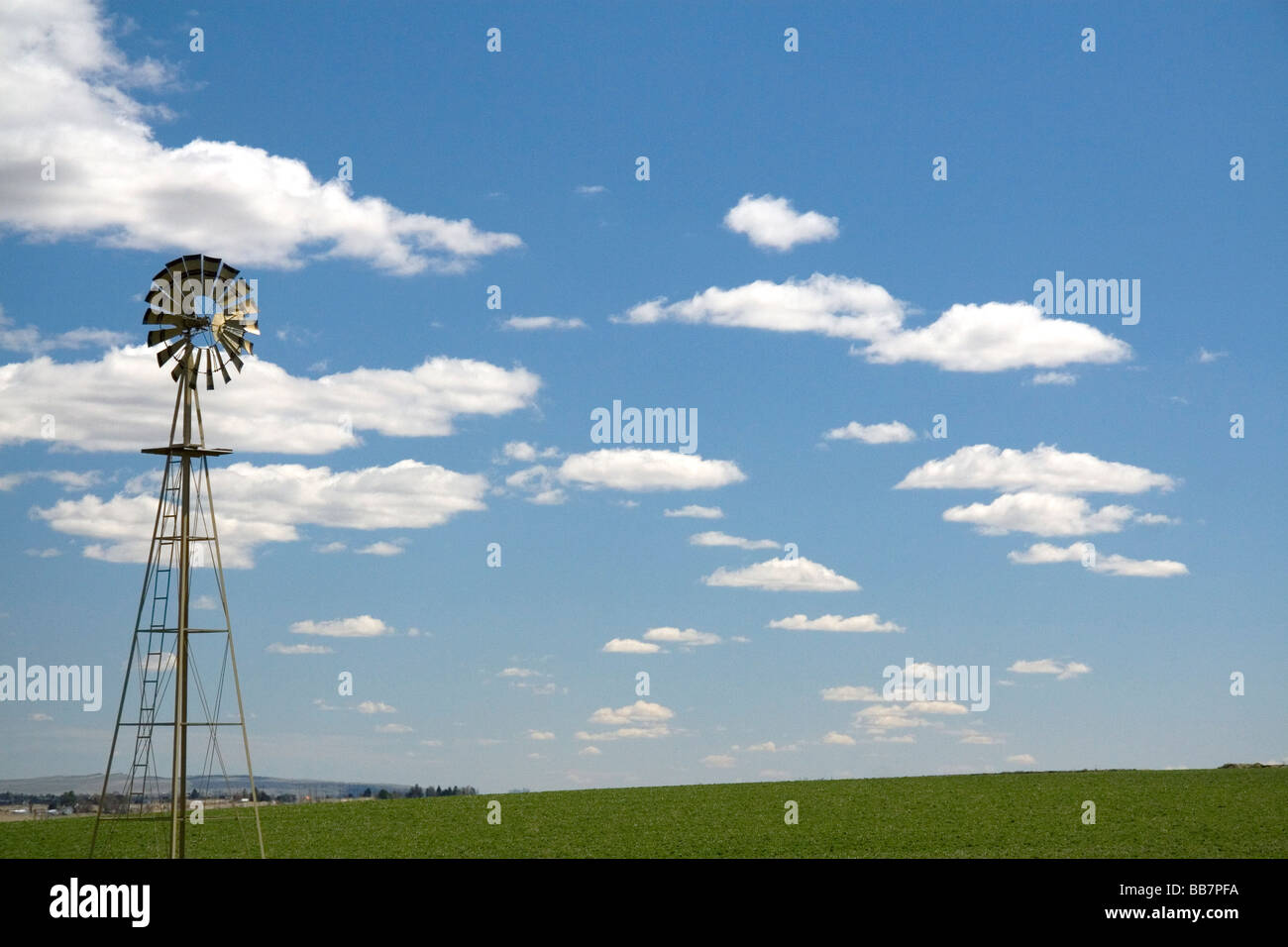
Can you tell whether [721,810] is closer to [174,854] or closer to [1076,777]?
[1076,777]

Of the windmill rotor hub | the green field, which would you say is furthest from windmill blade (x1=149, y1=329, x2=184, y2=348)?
the green field

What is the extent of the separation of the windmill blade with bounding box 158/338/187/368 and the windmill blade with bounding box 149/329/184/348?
201 mm

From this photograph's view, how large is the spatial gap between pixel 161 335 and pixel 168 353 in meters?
0.43

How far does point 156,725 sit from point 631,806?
1331 inches

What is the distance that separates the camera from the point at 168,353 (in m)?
28.6

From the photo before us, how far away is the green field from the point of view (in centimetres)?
4469

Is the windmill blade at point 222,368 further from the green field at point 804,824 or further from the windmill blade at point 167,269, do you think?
the green field at point 804,824

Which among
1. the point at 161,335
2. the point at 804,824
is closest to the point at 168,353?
the point at 161,335

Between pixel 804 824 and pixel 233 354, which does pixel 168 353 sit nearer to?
pixel 233 354

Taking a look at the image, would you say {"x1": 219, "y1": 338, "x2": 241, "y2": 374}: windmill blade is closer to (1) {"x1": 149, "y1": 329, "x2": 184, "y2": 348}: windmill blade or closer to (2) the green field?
(1) {"x1": 149, "y1": 329, "x2": 184, "y2": 348}: windmill blade

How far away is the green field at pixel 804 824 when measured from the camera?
147 feet

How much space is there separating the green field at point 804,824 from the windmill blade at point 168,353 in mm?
21487

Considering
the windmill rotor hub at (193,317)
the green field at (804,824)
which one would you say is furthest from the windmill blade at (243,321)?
the green field at (804,824)
